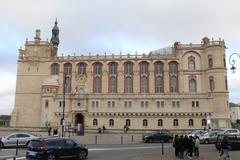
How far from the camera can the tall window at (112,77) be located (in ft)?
266

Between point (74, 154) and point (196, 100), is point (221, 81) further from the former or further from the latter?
point (74, 154)

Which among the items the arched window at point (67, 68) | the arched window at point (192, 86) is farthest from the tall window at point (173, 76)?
the arched window at point (67, 68)

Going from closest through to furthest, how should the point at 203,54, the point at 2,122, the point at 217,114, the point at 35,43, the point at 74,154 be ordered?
1. the point at 74,154
2. the point at 217,114
3. the point at 203,54
4. the point at 35,43
5. the point at 2,122

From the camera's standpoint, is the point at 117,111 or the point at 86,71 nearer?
the point at 117,111

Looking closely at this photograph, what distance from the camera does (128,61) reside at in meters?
82.1

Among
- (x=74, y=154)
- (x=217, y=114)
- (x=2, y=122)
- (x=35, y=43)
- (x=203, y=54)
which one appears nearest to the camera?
(x=74, y=154)

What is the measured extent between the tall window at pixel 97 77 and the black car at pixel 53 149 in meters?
59.2

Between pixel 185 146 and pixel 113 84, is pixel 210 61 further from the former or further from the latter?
pixel 185 146

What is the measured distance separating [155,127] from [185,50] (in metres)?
22.0

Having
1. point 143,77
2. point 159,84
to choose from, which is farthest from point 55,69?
point 159,84

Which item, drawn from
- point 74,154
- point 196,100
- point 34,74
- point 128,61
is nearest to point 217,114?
point 196,100

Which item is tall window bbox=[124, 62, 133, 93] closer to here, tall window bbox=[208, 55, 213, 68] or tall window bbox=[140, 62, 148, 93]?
tall window bbox=[140, 62, 148, 93]

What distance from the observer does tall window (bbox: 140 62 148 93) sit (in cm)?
8019

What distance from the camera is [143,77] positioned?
81.0 metres
